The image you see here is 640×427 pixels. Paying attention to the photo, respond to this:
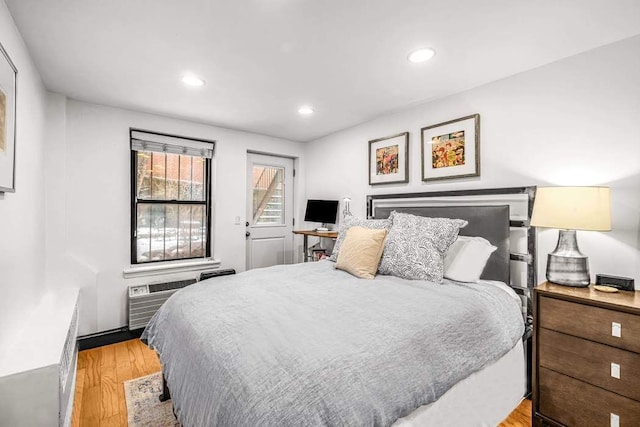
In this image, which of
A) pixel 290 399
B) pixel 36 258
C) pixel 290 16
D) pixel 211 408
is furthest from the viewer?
pixel 36 258

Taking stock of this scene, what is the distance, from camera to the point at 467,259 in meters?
2.14

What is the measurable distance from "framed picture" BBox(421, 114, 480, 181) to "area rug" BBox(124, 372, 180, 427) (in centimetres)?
280

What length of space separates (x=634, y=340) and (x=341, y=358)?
5.00 feet

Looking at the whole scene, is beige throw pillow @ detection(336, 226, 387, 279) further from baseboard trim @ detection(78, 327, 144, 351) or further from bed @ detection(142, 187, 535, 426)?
baseboard trim @ detection(78, 327, 144, 351)

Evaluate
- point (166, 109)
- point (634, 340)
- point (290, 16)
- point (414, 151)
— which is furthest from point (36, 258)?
point (634, 340)

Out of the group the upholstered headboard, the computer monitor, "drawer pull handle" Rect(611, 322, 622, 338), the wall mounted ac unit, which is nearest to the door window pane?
the computer monitor

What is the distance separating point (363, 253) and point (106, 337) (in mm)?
2769

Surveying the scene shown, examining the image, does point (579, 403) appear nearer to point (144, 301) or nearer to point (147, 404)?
point (147, 404)

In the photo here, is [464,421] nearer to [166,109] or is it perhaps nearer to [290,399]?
[290,399]

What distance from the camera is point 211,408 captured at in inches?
40.8

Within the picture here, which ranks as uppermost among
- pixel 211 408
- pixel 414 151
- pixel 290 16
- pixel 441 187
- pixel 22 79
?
pixel 290 16

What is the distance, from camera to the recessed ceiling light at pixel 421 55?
1956 millimetres

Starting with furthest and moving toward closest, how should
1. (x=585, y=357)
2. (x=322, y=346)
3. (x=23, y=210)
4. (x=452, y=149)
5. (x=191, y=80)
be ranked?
(x=452, y=149), (x=191, y=80), (x=23, y=210), (x=585, y=357), (x=322, y=346)

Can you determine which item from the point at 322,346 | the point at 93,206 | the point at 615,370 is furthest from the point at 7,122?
the point at 615,370
